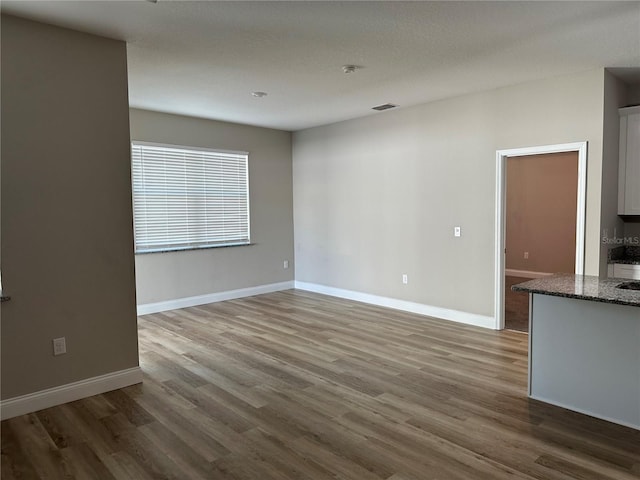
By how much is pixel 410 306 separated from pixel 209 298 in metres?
2.93

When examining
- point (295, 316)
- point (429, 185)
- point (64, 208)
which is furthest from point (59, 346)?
point (429, 185)

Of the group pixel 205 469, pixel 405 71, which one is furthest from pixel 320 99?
pixel 205 469

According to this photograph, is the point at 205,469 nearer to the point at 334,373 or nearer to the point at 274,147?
the point at 334,373

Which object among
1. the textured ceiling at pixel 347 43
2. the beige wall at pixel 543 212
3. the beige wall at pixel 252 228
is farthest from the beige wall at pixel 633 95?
the beige wall at pixel 252 228

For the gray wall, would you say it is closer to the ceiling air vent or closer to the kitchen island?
the ceiling air vent

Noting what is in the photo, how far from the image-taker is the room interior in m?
2.57

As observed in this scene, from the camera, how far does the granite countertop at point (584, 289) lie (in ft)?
8.30

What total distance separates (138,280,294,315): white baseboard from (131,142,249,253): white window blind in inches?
29.6

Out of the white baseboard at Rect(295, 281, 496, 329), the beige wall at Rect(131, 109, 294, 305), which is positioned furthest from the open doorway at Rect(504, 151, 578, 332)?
the beige wall at Rect(131, 109, 294, 305)

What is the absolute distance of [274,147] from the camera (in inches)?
279

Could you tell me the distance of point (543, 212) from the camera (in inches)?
312

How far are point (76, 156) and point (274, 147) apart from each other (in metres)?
4.18

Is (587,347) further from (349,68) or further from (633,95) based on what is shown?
(633,95)

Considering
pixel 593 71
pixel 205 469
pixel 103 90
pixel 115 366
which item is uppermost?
pixel 593 71
